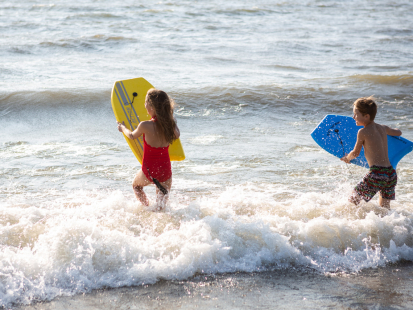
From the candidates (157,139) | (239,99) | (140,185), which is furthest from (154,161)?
(239,99)

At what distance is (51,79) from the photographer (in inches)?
468

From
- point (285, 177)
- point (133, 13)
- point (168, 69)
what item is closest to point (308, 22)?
point (133, 13)

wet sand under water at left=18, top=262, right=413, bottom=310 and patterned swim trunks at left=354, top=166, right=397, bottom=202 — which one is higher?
patterned swim trunks at left=354, top=166, right=397, bottom=202

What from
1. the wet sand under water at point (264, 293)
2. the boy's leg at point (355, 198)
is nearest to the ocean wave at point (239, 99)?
the boy's leg at point (355, 198)

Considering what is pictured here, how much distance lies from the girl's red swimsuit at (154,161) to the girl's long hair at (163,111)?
0.61ft

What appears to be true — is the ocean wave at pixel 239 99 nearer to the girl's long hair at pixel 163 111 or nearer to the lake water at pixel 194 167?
the lake water at pixel 194 167

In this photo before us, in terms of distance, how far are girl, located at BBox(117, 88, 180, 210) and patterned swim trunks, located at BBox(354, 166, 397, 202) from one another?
81.8 inches

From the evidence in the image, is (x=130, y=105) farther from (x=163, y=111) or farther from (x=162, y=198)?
(x=162, y=198)

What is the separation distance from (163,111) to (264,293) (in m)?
2.09

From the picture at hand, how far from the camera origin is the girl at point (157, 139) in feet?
14.3

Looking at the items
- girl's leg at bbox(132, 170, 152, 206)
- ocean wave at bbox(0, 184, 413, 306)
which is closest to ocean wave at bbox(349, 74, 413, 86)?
ocean wave at bbox(0, 184, 413, 306)

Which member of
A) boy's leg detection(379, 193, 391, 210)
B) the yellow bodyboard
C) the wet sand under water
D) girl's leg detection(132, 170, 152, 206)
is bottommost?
the wet sand under water

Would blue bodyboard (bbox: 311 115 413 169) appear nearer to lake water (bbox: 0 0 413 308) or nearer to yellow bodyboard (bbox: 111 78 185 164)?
lake water (bbox: 0 0 413 308)

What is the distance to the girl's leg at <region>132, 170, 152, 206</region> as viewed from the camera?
4570 mm
